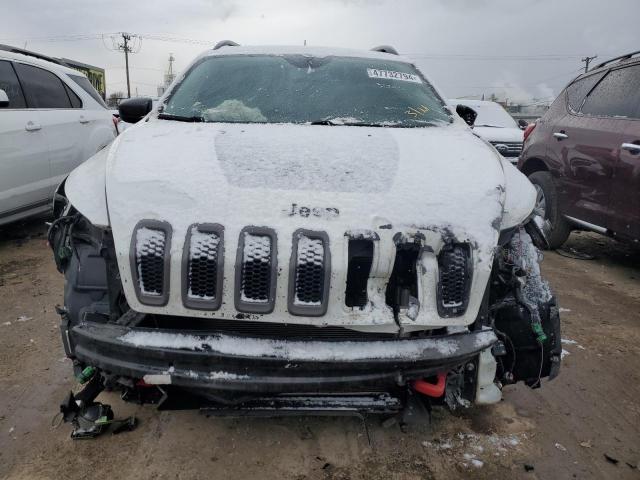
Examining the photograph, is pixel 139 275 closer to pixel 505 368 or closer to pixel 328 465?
pixel 328 465

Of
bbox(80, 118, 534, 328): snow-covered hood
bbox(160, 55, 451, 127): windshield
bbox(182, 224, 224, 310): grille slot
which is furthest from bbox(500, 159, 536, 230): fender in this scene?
bbox(182, 224, 224, 310): grille slot

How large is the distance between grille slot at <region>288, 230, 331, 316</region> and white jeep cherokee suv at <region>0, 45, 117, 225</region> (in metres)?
3.76

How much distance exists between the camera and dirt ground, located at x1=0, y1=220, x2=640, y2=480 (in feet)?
7.06

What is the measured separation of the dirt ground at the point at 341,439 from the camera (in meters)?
2.15

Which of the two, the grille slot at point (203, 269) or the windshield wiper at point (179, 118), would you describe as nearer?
the grille slot at point (203, 269)

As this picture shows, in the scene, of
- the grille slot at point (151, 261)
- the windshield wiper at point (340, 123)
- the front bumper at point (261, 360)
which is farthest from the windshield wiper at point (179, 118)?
the front bumper at point (261, 360)

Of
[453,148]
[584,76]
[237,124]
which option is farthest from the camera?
[584,76]

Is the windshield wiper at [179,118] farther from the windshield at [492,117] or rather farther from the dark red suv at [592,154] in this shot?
the windshield at [492,117]

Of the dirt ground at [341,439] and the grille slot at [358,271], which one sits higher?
the grille slot at [358,271]

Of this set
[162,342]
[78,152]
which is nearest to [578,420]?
[162,342]

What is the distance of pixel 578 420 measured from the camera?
2.55 meters

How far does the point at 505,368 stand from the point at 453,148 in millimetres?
1048

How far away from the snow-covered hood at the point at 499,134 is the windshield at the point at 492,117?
35cm

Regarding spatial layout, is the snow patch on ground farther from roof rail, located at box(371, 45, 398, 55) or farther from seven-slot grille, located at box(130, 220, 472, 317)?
roof rail, located at box(371, 45, 398, 55)
